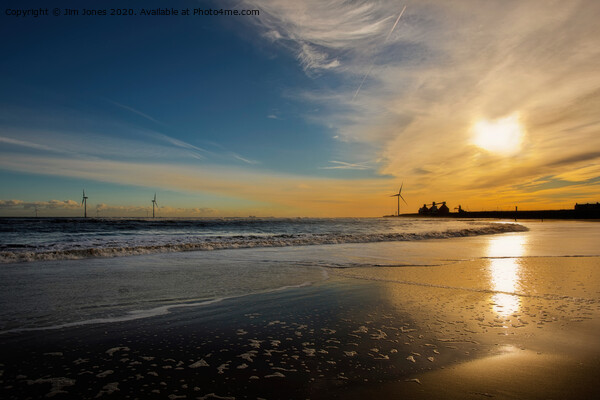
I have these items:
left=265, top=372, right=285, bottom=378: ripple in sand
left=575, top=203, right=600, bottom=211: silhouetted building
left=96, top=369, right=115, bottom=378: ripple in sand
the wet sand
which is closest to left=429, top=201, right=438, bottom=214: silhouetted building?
left=575, top=203, right=600, bottom=211: silhouetted building

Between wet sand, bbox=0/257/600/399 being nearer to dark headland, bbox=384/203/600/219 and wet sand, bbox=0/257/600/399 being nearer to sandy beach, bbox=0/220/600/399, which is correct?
sandy beach, bbox=0/220/600/399

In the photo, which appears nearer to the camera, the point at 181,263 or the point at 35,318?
the point at 35,318

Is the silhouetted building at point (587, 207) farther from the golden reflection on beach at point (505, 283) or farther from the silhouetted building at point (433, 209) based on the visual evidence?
the golden reflection on beach at point (505, 283)

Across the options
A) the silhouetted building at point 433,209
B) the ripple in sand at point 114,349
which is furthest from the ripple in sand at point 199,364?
the silhouetted building at point 433,209

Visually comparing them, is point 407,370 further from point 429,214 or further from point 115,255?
point 429,214

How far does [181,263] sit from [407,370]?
10353 millimetres

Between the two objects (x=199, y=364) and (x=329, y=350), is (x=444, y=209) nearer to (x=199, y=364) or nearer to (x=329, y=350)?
(x=329, y=350)

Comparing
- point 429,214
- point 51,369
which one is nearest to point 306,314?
point 51,369

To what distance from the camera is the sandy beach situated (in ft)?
9.97

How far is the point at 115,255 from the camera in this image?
49.0 feet

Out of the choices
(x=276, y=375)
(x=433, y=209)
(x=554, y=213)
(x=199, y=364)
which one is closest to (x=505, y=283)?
(x=276, y=375)

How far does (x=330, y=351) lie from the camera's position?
12.7 ft

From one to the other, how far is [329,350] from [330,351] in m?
0.03

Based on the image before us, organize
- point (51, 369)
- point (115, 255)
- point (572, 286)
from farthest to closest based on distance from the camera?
point (115, 255)
point (572, 286)
point (51, 369)
